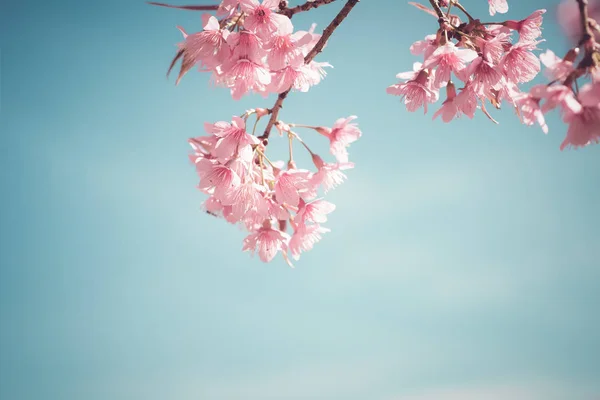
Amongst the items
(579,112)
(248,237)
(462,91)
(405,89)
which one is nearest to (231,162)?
(248,237)

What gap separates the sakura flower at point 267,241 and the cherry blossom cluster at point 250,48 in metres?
0.92

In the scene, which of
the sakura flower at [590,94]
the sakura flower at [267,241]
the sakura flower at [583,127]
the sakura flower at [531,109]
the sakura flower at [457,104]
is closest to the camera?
the sakura flower at [590,94]

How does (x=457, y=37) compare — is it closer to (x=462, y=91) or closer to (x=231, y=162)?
(x=462, y=91)

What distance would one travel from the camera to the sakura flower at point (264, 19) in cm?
183

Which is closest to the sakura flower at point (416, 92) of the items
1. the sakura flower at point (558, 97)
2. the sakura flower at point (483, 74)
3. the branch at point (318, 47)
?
the sakura flower at point (483, 74)

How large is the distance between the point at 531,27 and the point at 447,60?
1.97ft

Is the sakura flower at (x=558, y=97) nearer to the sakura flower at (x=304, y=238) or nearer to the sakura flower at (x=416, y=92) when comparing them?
the sakura flower at (x=416, y=92)

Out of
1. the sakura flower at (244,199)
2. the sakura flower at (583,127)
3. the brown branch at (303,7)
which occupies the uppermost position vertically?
the brown branch at (303,7)

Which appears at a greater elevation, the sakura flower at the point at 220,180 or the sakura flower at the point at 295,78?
the sakura flower at the point at 295,78

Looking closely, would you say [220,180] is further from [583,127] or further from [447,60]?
[583,127]

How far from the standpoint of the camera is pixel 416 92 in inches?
A: 85.4

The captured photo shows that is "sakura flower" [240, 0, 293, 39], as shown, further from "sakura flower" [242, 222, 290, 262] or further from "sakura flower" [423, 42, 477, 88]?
"sakura flower" [242, 222, 290, 262]

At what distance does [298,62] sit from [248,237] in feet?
3.84

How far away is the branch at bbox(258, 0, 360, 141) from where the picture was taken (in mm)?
1900
